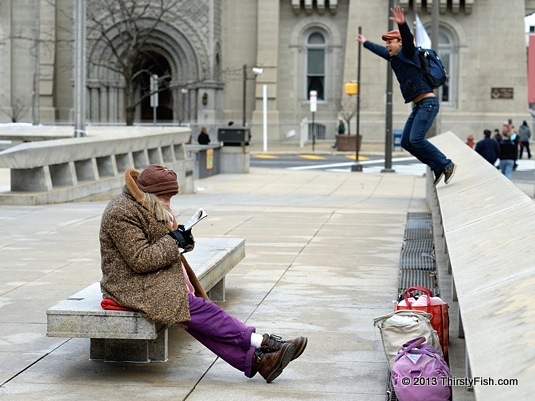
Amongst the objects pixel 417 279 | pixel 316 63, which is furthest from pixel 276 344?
pixel 316 63

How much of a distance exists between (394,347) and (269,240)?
7.33 meters

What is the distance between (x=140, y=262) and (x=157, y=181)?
538 mm

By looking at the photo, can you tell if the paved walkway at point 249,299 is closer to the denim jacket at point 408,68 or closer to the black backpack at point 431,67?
the denim jacket at point 408,68

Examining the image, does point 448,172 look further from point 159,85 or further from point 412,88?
point 159,85

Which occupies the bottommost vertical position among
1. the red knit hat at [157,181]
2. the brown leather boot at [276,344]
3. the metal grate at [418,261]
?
the metal grate at [418,261]

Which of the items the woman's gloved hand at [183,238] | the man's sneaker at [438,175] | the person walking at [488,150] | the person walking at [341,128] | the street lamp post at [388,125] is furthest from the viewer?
the person walking at [341,128]

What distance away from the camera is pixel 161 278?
23.1 feet

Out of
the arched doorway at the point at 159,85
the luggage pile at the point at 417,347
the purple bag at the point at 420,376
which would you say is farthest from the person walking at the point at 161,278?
the arched doorway at the point at 159,85

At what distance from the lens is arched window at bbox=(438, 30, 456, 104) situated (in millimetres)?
53406

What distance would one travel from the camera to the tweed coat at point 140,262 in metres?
6.95

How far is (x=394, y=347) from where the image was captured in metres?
6.89

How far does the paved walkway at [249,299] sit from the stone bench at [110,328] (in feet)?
0.39

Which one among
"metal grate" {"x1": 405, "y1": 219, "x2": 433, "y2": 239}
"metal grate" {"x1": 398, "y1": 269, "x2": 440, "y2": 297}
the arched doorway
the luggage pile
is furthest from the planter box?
the luggage pile

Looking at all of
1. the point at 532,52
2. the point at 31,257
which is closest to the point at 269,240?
the point at 31,257
